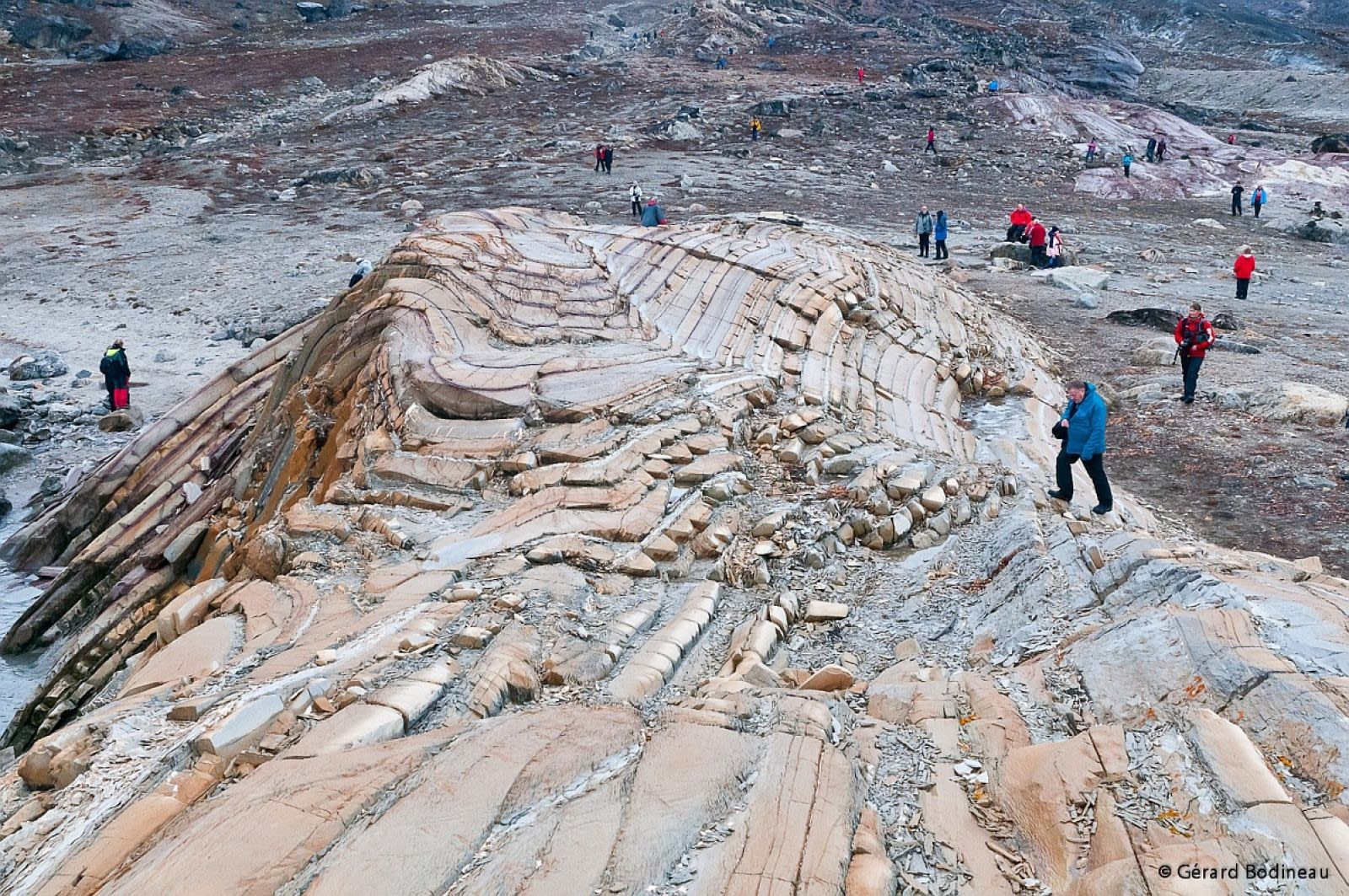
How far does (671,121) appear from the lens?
33969 mm

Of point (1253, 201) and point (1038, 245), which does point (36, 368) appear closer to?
point (1038, 245)

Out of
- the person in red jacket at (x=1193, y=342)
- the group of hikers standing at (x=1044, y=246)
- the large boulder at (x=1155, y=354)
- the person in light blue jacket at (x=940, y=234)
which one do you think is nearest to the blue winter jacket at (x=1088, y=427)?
Result: the person in red jacket at (x=1193, y=342)

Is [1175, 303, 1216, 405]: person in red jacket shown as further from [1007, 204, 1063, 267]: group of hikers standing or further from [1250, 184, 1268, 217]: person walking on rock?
[1250, 184, 1268, 217]: person walking on rock

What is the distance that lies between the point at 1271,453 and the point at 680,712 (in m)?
8.34

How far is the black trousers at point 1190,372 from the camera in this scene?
446 inches

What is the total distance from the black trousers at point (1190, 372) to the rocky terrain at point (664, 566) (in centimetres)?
26

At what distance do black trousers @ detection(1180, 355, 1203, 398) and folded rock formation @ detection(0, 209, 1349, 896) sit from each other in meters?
2.29

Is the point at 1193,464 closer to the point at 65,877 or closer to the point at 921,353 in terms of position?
the point at 921,353

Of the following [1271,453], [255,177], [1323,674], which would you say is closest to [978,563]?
[1323,674]

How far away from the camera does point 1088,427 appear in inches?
272

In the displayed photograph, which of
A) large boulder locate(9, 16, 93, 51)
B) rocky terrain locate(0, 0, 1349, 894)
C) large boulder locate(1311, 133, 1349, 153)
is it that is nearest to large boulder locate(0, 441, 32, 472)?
rocky terrain locate(0, 0, 1349, 894)

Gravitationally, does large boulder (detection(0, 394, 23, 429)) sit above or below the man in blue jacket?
below

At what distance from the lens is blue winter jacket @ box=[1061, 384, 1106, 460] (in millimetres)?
6871

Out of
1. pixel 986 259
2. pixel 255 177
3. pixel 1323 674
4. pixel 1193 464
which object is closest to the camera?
pixel 1323 674
